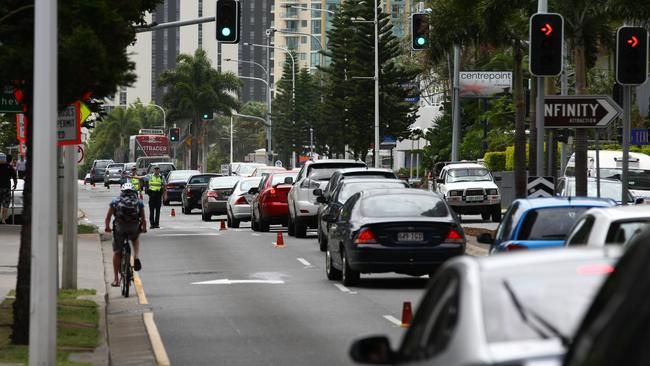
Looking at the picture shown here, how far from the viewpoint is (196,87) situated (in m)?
124

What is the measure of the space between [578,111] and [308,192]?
1342cm

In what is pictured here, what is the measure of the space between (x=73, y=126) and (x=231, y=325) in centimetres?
326

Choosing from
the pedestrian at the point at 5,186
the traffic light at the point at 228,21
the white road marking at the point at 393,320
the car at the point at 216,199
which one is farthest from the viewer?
the car at the point at 216,199

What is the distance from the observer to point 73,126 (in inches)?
764

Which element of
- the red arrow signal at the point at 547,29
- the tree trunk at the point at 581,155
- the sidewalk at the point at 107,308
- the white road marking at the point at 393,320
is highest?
the red arrow signal at the point at 547,29

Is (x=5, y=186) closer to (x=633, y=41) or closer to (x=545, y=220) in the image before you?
(x=633, y=41)

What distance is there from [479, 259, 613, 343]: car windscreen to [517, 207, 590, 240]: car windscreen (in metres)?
10.5

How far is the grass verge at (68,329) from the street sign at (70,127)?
204 cm

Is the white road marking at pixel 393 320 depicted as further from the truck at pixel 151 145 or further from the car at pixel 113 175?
the truck at pixel 151 145

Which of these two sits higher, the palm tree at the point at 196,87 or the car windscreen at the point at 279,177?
the palm tree at the point at 196,87

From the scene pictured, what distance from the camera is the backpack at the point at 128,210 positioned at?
2244 cm

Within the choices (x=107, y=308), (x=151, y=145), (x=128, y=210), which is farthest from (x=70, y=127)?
(x=151, y=145)

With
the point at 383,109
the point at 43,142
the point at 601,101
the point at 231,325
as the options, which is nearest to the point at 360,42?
the point at 383,109

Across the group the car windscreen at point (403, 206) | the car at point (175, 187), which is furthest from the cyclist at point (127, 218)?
the car at point (175, 187)
